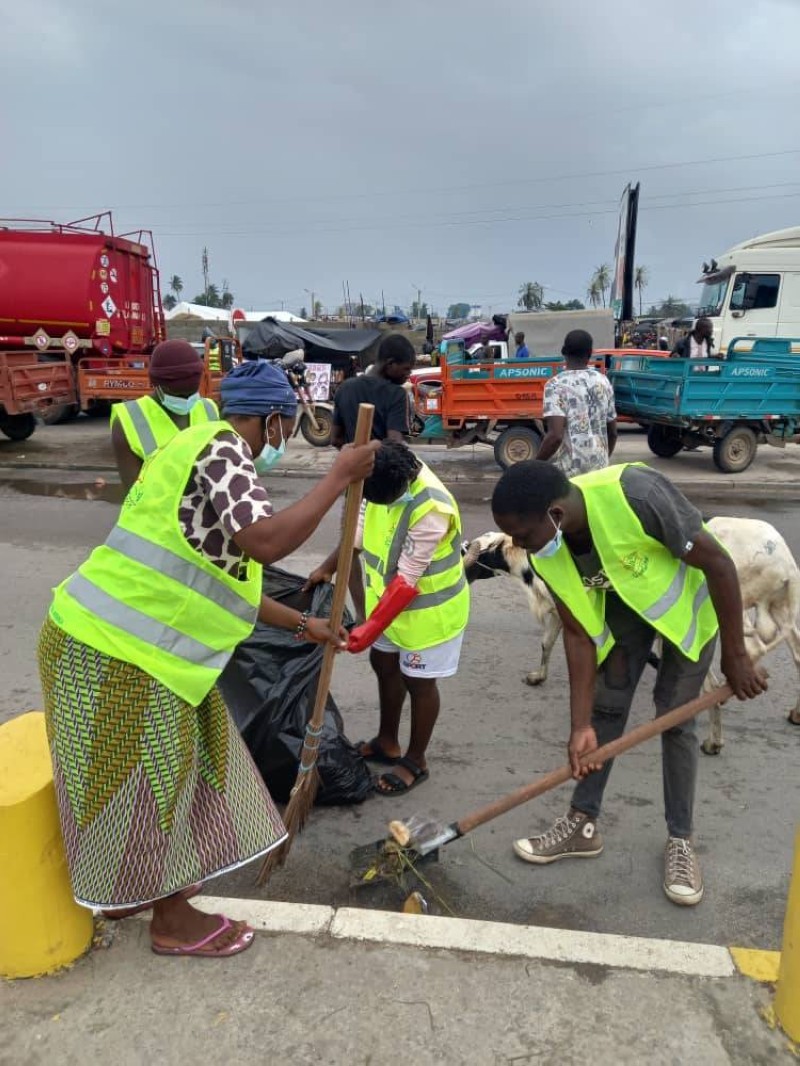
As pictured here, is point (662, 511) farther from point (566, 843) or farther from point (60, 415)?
point (60, 415)

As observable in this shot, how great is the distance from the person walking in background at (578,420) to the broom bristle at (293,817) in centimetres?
288

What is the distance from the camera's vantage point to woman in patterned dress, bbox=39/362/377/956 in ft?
6.35

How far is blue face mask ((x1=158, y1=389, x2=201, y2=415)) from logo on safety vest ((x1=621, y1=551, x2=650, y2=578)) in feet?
7.38

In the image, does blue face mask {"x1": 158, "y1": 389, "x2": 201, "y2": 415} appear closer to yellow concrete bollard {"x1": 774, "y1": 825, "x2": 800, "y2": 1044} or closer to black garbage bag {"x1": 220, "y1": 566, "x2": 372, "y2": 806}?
black garbage bag {"x1": 220, "y1": 566, "x2": 372, "y2": 806}

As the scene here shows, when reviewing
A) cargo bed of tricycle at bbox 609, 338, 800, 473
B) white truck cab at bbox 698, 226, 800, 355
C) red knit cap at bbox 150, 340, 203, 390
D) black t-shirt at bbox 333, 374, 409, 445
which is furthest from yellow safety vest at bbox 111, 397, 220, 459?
white truck cab at bbox 698, 226, 800, 355

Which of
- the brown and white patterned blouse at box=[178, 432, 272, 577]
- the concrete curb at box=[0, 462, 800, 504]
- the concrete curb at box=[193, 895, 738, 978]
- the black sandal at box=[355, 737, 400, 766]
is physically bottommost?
the concrete curb at box=[0, 462, 800, 504]

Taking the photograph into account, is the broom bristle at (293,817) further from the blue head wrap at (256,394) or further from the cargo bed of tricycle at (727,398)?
the cargo bed of tricycle at (727,398)

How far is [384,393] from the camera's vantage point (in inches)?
177

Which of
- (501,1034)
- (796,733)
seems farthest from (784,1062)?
(796,733)

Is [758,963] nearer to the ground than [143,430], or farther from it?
nearer to the ground

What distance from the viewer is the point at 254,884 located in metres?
2.75

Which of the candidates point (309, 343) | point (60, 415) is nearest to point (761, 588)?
point (60, 415)

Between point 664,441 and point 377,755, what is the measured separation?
905cm

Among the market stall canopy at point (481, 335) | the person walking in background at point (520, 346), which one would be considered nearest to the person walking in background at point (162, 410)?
the person walking in background at point (520, 346)
